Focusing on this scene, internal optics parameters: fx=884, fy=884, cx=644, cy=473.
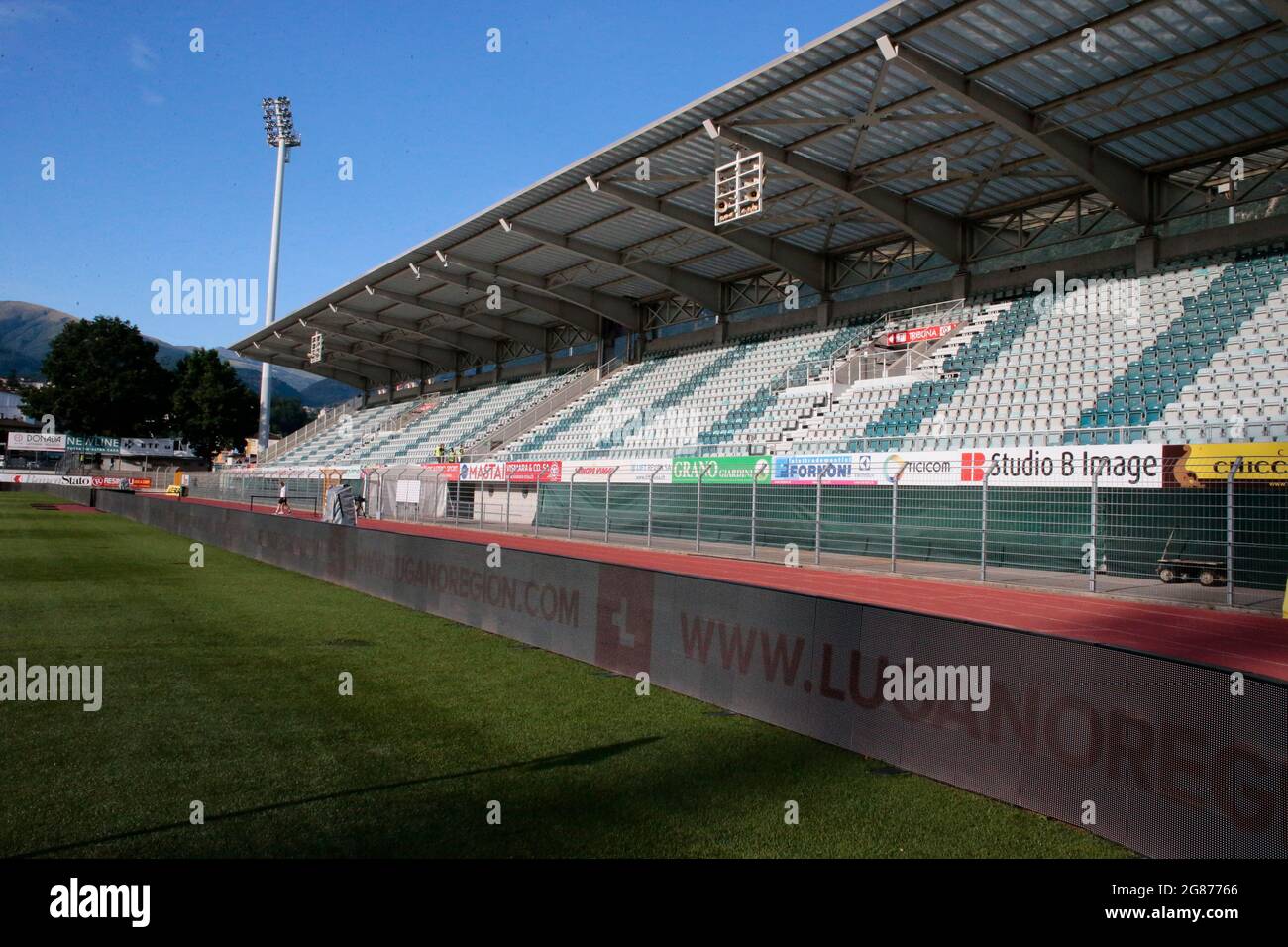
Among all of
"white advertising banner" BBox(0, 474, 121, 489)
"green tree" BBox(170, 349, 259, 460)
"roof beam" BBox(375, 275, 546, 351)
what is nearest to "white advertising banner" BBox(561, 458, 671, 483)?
"roof beam" BBox(375, 275, 546, 351)

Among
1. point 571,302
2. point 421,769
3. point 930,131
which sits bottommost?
point 421,769

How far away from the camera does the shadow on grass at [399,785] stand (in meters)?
4.06

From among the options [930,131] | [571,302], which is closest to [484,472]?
[571,302]

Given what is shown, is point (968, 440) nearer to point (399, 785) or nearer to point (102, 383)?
point (399, 785)

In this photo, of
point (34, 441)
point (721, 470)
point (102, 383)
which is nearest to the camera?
point (721, 470)

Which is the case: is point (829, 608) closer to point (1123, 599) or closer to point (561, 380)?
point (1123, 599)

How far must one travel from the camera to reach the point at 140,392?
82.5 meters

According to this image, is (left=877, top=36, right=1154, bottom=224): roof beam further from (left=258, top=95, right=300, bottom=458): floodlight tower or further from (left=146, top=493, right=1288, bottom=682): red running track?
(left=258, top=95, right=300, bottom=458): floodlight tower

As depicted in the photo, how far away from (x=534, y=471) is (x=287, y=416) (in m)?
161

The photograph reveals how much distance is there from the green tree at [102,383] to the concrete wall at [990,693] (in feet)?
282

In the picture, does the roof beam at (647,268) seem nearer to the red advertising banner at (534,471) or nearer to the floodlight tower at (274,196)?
the red advertising banner at (534,471)

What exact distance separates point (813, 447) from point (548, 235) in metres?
12.7

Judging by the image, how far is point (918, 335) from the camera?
80.0 feet
